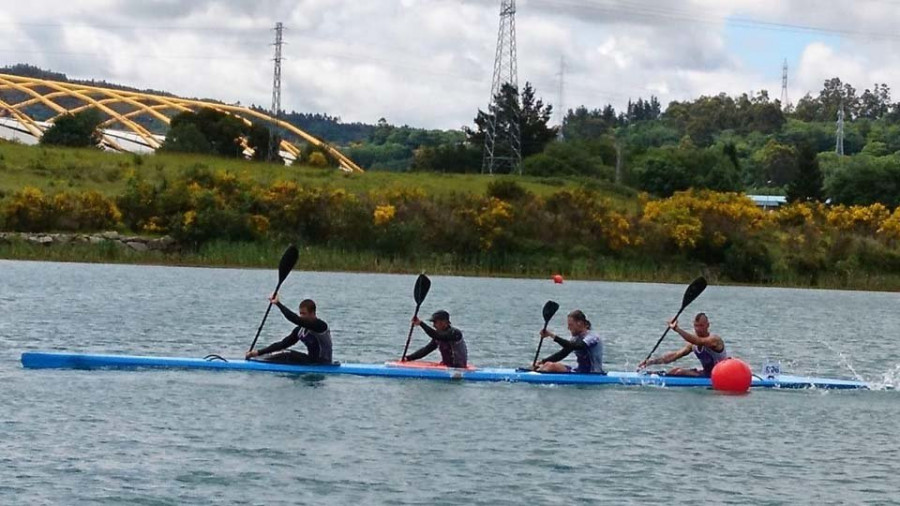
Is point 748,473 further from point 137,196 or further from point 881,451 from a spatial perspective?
point 137,196

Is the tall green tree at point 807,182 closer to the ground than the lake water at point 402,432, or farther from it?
farther from it

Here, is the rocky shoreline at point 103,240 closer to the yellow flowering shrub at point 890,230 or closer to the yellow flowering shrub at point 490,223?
the yellow flowering shrub at point 490,223

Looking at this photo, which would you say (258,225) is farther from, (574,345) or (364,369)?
(574,345)

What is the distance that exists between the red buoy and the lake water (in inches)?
20.8

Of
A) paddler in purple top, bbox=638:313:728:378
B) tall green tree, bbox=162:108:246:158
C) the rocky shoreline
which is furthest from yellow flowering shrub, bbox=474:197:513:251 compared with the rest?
paddler in purple top, bbox=638:313:728:378

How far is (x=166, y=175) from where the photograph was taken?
85000mm

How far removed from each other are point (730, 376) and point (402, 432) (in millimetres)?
8272

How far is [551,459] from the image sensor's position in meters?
23.3

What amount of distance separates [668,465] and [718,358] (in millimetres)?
8041

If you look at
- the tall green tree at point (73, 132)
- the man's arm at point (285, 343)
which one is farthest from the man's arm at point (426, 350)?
the tall green tree at point (73, 132)

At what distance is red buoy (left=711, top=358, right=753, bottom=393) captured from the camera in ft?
99.8

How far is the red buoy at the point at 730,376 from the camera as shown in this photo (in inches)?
1197

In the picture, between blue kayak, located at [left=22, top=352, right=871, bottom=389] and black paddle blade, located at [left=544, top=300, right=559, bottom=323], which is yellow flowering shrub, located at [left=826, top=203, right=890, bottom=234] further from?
black paddle blade, located at [left=544, top=300, right=559, bottom=323]

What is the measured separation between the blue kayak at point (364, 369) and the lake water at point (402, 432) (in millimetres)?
235
